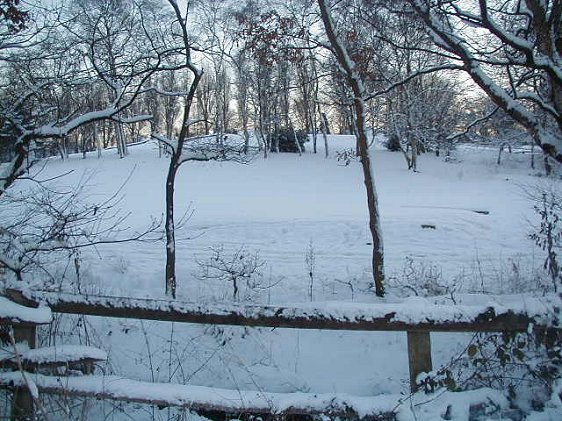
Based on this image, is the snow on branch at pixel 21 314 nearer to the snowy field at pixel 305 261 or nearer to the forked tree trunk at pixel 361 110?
the snowy field at pixel 305 261

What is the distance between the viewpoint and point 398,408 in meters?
3.04

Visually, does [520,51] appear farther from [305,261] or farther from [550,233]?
[305,261]

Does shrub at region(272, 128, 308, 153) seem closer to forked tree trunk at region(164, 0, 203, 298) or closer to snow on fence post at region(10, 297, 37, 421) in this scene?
forked tree trunk at region(164, 0, 203, 298)

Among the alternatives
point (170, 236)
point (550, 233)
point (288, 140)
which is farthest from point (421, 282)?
point (288, 140)

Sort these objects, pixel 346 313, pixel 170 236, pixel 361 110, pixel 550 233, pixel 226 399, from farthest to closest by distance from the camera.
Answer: pixel 170 236
pixel 361 110
pixel 550 233
pixel 346 313
pixel 226 399

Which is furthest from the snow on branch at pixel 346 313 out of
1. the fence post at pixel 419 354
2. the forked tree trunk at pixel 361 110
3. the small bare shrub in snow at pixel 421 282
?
the forked tree trunk at pixel 361 110

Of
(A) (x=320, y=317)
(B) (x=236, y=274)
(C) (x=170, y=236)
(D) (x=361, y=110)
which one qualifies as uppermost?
(D) (x=361, y=110)

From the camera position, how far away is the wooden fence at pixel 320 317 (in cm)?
309

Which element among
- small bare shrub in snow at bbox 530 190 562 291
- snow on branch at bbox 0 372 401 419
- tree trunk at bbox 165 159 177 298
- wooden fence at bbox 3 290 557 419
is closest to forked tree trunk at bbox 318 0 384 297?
small bare shrub in snow at bbox 530 190 562 291

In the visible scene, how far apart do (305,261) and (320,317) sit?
945cm

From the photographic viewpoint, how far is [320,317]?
3.25m

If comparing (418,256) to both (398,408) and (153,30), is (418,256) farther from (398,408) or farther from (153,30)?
(398,408)

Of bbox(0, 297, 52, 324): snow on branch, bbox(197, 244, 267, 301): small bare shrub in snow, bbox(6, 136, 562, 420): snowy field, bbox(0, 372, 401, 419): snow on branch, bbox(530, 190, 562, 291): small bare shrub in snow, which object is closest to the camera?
bbox(0, 372, 401, 419): snow on branch

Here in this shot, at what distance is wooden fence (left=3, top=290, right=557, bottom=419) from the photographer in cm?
309
